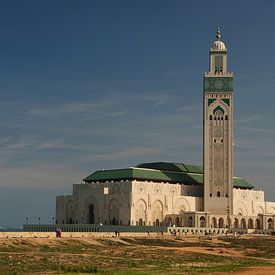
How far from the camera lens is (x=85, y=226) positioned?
145375mm

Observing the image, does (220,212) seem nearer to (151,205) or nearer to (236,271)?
(151,205)

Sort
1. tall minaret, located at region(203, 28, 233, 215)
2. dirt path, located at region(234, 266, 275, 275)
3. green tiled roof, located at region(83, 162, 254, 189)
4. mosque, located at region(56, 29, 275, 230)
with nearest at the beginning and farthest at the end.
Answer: dirt path, located at region(234, 266, 275, 275) → mosque, located at region(56, 29, 275, 230) → green tiled roof, located at region(83, 162, 254, 189) → tall minaret, located at region(203, 28, 233, 215)

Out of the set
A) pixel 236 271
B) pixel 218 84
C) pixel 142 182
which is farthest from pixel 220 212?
pixel 236 271

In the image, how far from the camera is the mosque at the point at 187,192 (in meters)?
149

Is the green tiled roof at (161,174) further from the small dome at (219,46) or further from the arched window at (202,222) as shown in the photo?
the small dome at (219,46)

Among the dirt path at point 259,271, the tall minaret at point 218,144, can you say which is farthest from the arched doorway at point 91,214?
the dirt path at point 259,271

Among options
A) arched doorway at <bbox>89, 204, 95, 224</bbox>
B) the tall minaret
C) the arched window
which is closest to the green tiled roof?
arched doorway at <bbox>89, 204, 95, 224</bbox>

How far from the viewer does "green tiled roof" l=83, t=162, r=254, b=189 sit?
153 metres

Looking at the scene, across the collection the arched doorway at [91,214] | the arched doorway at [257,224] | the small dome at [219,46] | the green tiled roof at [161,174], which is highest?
the small dome at [219,46]

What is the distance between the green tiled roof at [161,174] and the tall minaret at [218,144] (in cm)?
856

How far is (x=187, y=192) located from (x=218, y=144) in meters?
13.6

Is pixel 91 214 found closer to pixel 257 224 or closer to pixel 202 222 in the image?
pixel 202 222

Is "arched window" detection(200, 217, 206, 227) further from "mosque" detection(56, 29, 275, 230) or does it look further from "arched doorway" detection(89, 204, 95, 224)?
"arched doorway" detection(89, 204, 95, 224)

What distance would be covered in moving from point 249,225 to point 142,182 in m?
27.5
